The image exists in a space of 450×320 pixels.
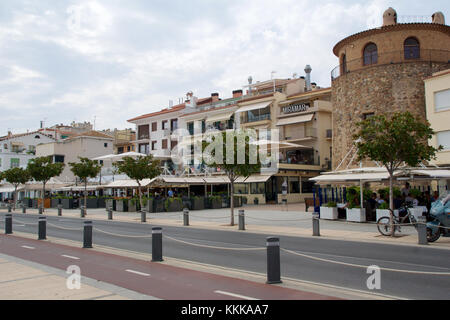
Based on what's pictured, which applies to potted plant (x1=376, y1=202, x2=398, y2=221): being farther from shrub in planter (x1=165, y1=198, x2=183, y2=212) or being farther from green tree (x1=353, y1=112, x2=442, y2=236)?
shrub in planter (x1=165, y1=198, x2=183, y2=212)

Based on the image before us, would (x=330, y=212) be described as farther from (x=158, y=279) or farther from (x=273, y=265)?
(x=158, y=279)

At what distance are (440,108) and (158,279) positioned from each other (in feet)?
82.0

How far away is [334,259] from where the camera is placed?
9789mm

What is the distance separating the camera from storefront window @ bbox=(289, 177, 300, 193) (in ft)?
129

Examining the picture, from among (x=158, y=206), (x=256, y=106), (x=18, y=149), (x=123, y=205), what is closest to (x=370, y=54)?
(x=256, y=106)

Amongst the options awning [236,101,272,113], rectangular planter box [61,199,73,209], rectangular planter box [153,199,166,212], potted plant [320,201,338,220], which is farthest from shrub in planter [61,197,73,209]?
potted plant [320,201,338,220]

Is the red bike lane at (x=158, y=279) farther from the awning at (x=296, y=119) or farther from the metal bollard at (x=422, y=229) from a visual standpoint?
the awning at (x=296, y=119)

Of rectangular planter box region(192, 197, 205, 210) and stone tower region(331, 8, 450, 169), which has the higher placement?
stone tower region(331, 8, 450, 169)

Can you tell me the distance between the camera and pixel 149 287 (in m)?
6.78

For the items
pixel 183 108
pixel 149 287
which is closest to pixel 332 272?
pixel 149 287

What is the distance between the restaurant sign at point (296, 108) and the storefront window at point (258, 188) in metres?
9.85

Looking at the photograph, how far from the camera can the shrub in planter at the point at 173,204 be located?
3027cm

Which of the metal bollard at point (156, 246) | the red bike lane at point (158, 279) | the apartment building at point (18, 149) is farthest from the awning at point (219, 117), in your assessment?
the metal bollard at point (156, 246)

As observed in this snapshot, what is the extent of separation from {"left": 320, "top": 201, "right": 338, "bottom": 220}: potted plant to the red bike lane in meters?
13.3
